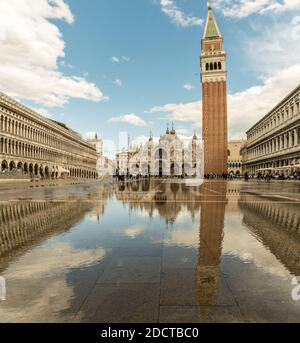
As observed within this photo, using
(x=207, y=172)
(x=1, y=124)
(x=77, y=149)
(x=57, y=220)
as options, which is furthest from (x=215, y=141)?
(x=57, y=220)

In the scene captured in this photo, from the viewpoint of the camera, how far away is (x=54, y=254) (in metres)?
4.85

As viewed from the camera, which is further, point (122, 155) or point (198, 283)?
point (122, 155)

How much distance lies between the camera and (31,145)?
6172 centimetres

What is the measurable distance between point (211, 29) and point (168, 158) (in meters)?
48.3

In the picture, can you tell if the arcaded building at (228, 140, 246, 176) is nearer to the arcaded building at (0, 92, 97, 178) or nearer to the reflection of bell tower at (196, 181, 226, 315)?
the arcaded building at (0, 92, 97, 178)

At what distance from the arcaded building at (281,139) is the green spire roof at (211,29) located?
3538 cm

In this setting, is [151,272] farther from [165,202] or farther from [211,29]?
[211,29]

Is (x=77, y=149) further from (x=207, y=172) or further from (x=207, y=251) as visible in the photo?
(x=207, y=251)

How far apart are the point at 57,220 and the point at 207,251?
192 inches

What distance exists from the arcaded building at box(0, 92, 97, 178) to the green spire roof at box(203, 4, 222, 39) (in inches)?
2240

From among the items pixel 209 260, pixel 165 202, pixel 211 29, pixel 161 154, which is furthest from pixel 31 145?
pixel 211 29

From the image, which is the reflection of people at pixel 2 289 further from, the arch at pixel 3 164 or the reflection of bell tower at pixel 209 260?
the arch at pixel 3 164

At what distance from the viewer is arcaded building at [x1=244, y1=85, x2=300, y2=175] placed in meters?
52.1

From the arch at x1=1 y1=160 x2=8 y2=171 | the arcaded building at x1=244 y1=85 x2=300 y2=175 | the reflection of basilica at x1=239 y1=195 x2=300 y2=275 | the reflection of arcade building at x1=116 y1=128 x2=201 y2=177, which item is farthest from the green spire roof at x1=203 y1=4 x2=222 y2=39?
the reflection of basilica at x1=239 y1=195 x2=300 y2=275
